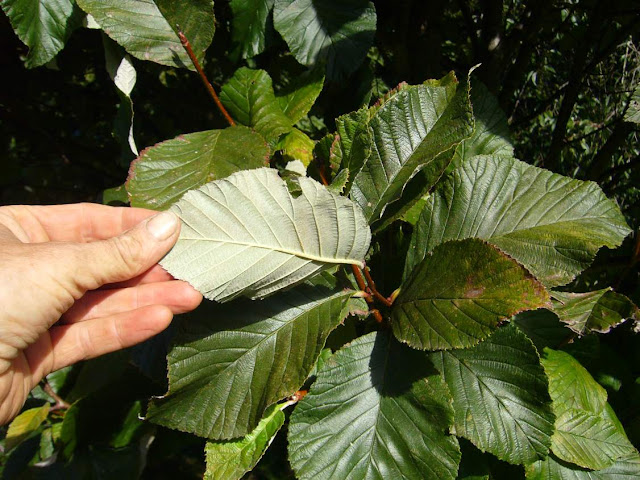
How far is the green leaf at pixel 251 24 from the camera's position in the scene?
150cm

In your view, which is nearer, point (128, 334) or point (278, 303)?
point (278, 303)

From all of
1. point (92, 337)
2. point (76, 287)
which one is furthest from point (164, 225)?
point (92, 337)

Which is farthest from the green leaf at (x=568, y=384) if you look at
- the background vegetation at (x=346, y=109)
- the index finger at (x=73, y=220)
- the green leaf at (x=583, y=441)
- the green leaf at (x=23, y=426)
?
the green leaf at (x=23, y=426)

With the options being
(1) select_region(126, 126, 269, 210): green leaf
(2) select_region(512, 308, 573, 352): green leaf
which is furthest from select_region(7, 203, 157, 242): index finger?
(2) select_region(512, 308, 573, 352): green leaf

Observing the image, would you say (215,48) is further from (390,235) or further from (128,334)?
(128,334)

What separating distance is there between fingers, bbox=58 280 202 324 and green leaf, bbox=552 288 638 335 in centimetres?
82

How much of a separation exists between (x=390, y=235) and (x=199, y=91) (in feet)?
3.68

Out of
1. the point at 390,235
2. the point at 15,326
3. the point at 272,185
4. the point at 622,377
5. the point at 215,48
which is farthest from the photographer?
the point at 215,48

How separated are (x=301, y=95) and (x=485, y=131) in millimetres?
536

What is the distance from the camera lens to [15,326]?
3.45 ft

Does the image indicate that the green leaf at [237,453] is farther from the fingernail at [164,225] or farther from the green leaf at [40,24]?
the green leaf at [40,24]

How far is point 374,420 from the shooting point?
1.08 metres

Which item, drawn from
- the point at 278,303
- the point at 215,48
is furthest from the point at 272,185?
the point at 215,48

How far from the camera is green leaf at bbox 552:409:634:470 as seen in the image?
1248 mm
